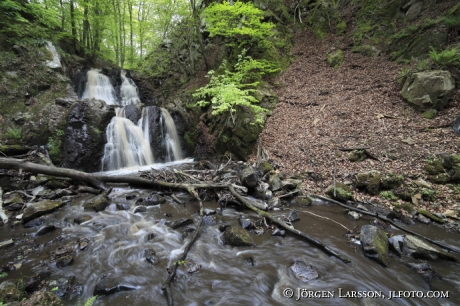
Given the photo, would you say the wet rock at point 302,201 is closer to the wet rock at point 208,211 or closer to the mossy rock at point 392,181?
the mossy rock at point 392,181

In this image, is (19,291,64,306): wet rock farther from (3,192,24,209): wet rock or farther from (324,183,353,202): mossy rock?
(324,183,353,202): mossy rock

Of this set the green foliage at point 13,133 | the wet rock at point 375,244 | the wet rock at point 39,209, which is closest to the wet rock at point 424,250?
the wet rock at point 375,244

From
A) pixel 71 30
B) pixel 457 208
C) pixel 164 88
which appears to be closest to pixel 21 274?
pixel 457 208

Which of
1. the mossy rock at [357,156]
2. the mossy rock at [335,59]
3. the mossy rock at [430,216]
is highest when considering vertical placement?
the mossy rock at [335,59]

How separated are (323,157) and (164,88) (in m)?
14.6

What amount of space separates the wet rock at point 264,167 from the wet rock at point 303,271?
14.0ft

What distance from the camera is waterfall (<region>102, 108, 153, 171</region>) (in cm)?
1043

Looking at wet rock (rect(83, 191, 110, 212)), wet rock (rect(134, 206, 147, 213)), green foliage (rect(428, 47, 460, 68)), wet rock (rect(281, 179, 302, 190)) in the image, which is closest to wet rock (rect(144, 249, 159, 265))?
wet rock (rect(134, 206, 147, 213))

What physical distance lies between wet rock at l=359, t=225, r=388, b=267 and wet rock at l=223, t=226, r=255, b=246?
222cm

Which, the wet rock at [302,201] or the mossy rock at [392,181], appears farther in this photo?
the wet rock at [302,201]

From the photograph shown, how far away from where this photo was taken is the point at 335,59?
43.9ft

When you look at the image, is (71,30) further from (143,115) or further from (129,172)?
(129,172)

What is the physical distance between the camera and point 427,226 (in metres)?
4.91

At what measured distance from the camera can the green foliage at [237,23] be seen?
1105cm
